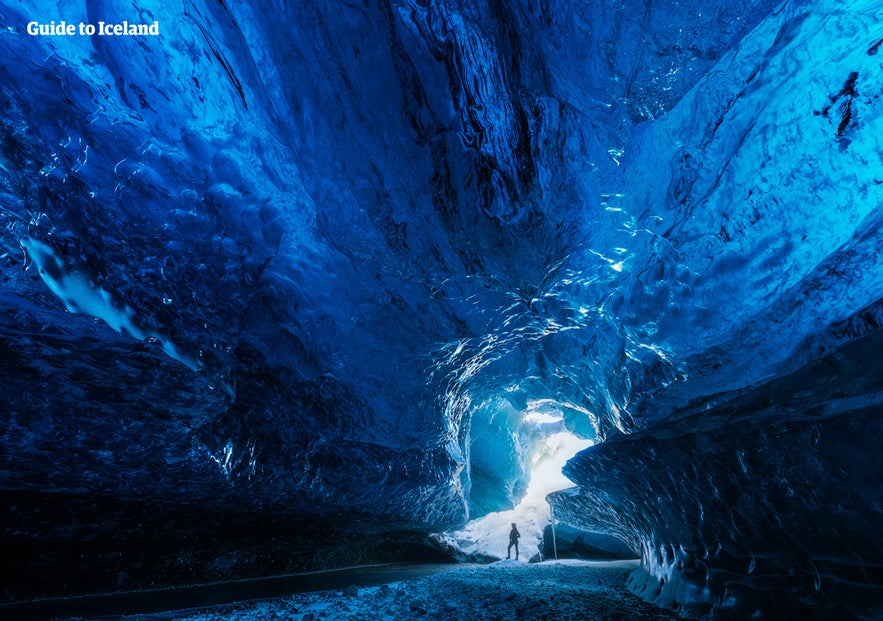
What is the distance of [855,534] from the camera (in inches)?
102

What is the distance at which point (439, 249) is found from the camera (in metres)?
4.48

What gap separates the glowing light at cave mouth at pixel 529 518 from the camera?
13531 mm

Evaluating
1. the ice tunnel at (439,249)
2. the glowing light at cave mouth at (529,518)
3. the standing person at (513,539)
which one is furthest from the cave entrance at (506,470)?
the ice tunnel at (439,249)

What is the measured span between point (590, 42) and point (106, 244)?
14.3ft

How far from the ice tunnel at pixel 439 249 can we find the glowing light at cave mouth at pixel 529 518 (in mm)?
8947

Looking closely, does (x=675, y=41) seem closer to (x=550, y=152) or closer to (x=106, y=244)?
(x=550, y=152)

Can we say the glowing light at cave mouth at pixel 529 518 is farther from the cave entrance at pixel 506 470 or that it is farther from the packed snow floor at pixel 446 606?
the packed snow floor at pixel 446 606

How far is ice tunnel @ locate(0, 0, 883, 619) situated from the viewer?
8.91 feet

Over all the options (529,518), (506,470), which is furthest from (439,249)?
(529,518)

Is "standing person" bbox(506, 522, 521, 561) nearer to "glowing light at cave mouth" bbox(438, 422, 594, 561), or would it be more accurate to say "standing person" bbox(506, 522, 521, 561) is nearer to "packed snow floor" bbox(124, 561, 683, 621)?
"glowing light at cave mouth" bbox(438, 422, 594, 561)

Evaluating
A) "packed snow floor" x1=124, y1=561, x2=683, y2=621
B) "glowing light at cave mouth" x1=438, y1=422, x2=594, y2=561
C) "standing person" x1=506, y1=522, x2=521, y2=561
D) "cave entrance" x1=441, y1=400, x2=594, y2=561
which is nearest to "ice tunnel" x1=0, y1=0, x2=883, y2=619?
"packed snow floor" x1=124, y1=561, x2=683, y2=621

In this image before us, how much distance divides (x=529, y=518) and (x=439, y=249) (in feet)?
48.4

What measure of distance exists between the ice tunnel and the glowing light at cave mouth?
29.4 feet

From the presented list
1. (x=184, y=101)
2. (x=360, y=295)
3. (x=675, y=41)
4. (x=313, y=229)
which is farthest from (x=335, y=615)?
(x=675, y=41)
